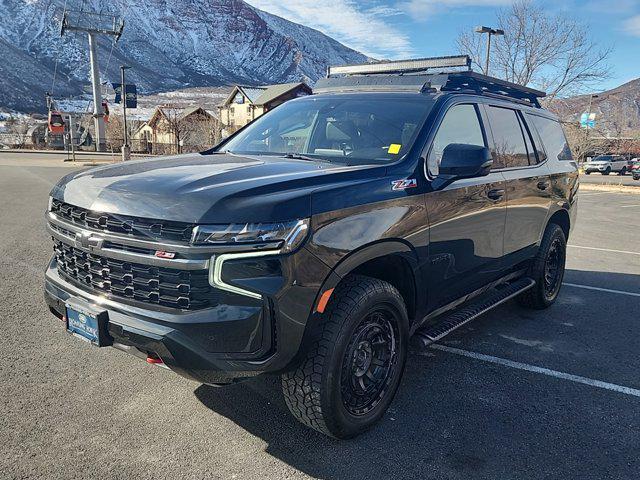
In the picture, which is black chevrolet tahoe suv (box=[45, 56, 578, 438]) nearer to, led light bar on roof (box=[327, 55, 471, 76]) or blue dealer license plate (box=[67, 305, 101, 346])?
blue dealer license plate (box=[67, 305, 101, 346])

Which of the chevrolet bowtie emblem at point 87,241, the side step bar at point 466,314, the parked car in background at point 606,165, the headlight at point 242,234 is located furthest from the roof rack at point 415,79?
the parked car in background at point 606,165

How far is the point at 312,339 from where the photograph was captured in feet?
8.34

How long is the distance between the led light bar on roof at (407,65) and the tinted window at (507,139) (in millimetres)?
479

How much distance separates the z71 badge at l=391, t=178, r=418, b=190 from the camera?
300 cm

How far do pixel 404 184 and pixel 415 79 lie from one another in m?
1.33

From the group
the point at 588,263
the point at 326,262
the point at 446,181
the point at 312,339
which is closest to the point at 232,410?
the point at 312,339

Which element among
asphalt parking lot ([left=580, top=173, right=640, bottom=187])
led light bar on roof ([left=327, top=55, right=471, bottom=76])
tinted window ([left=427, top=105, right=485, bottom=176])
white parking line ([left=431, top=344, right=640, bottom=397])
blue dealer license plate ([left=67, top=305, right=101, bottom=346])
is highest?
led light bar on roof ([left=327, top=55, right=471, bottom=76])

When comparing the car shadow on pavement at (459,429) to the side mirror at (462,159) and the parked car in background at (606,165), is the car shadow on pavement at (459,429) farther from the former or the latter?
the parked car in background at (606,165)

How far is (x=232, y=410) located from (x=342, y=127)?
212cm

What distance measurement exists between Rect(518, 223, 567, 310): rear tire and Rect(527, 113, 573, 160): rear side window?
772mm

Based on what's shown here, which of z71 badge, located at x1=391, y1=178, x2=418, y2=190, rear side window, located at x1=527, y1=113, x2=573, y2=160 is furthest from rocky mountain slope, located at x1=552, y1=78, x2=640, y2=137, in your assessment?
z71 badge, located at x1=391, y1=178, x2=418, y2=190

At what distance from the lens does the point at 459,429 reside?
308 cm

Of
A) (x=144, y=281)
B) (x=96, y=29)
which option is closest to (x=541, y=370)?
(x=144, y=281)

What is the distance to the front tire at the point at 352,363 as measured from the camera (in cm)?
261
